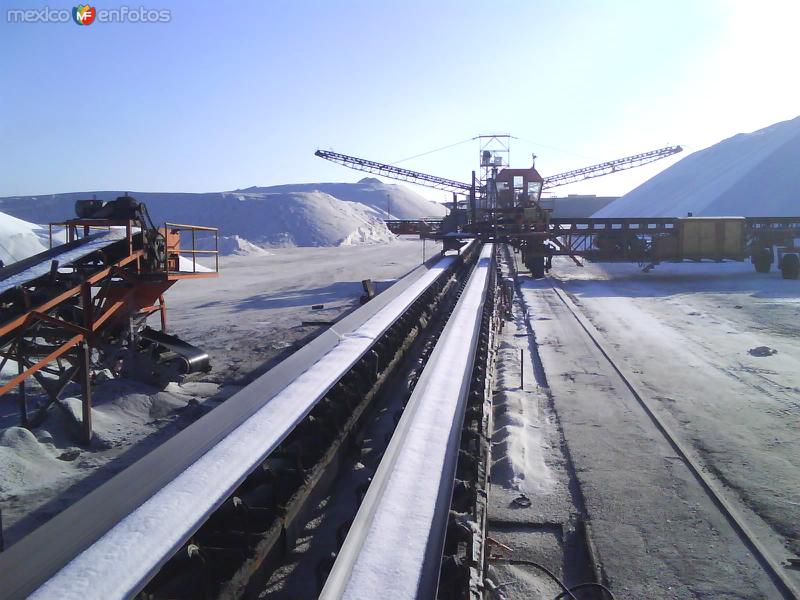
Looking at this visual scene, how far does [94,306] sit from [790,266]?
2291 cm

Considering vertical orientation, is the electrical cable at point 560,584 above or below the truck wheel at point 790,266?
below

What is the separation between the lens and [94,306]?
6652 mm

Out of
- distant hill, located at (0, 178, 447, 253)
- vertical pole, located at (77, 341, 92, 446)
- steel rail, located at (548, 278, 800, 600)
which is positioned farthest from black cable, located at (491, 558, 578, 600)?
distant hill, located at (0, 178, 447, 253)

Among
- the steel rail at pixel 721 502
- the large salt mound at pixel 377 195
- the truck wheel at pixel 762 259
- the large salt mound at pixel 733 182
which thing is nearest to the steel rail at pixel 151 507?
the steel rail at pixel 721 502

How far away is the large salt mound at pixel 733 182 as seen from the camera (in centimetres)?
4266

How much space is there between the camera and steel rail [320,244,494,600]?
257 centimetres

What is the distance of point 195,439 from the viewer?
3.98 metres

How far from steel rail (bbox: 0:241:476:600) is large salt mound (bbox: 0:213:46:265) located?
28.2 meters

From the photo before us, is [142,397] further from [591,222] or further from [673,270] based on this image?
[673,270]

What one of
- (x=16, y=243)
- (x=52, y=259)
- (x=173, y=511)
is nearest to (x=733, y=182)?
(x=16, y=243)

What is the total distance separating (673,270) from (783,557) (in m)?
25.2

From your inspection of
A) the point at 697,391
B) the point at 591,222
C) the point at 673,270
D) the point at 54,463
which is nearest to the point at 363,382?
the point at 54,463

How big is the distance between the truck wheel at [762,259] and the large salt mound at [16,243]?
32.7 metres

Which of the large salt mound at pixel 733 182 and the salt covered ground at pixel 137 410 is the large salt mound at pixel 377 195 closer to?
the large salt mound at pixel 733 182
